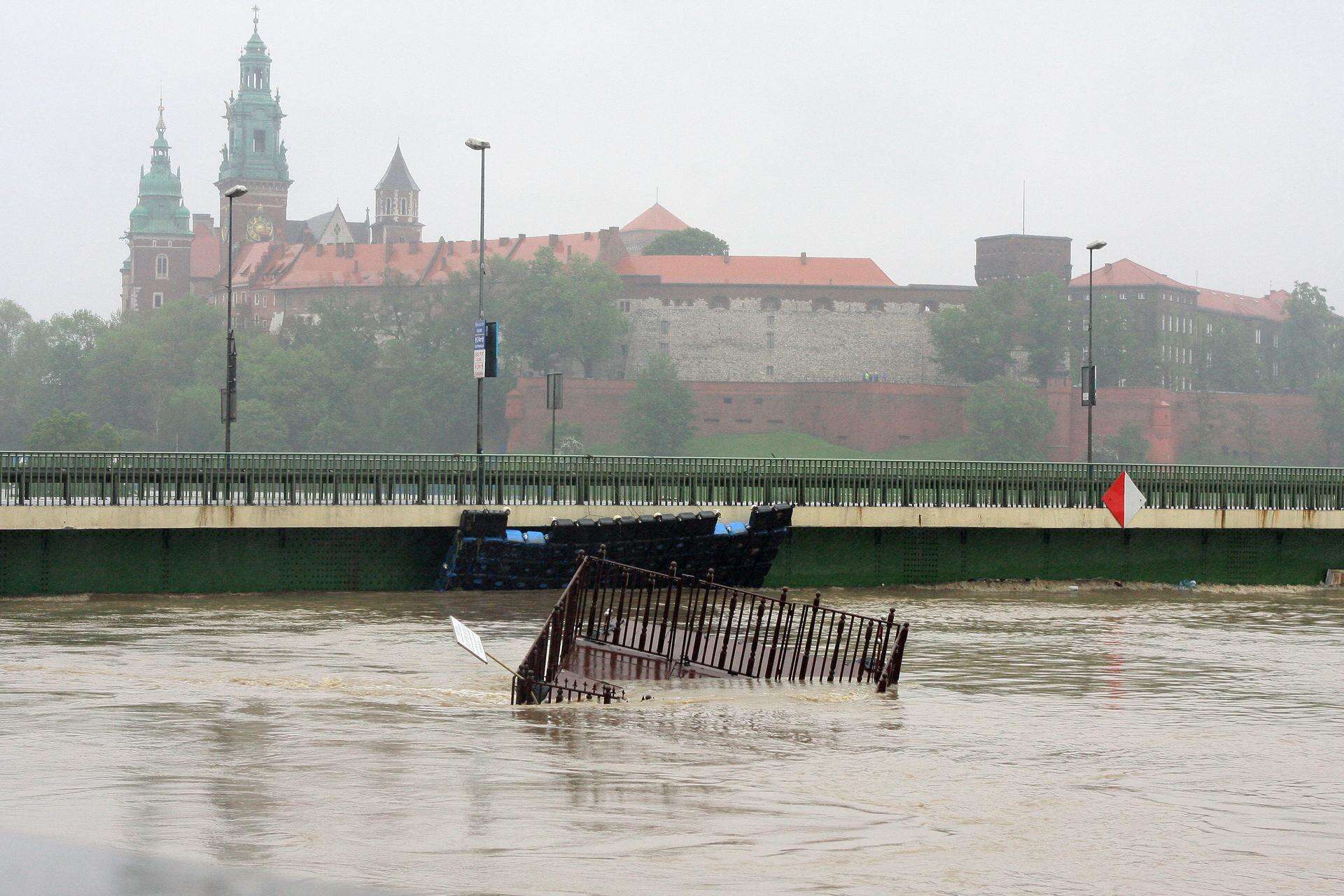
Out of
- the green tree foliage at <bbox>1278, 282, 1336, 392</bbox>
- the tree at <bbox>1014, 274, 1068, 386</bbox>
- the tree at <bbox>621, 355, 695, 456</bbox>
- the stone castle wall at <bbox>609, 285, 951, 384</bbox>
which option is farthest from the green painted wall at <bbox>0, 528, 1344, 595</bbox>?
the green tree foliage at <bbox>1278, 282, 1336, 392</bbox>

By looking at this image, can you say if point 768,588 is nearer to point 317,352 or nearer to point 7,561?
point 7,561

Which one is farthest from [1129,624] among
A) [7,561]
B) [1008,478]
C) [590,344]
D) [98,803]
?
[590,344]

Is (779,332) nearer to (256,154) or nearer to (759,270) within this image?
(759,270)

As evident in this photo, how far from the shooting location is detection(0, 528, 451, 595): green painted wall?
29047 mm

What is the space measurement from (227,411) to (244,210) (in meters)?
158

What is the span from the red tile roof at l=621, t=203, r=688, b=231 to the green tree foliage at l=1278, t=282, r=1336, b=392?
6455 cm

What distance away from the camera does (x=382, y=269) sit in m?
163

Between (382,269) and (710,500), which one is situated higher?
(382,269)

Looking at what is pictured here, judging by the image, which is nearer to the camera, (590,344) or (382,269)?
(590,344)

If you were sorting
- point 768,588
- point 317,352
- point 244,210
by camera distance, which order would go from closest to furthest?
1. point 768,588
2. point 317,352
3. point 244,210

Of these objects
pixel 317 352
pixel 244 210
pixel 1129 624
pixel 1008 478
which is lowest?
pixel 1129 624

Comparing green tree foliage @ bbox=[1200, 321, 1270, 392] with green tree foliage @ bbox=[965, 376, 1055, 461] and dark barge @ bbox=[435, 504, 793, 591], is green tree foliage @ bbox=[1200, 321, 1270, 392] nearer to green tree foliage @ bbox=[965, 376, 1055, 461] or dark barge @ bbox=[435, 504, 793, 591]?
green tree foliage @ bbox=[965, 376, 1055, 461]

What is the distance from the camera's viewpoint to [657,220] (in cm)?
19050

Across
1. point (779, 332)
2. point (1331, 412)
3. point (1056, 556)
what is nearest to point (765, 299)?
point (779, 332)
